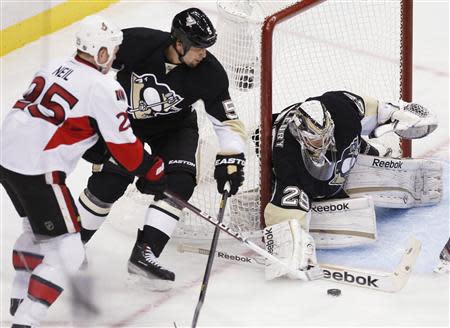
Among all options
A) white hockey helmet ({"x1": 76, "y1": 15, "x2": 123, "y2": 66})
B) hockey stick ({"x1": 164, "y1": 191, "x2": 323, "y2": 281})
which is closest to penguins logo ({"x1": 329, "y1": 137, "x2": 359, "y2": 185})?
hockey stick ({"x1": 164, "y1": 191, "x2": 323, "y2": 281})

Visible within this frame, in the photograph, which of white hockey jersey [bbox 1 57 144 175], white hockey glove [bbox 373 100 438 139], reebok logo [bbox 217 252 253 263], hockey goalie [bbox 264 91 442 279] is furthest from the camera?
white hockey glove [bbox 373 100 438 139]

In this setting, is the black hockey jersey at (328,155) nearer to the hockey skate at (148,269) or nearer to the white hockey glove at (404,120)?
the white hockey glove at (404,120)

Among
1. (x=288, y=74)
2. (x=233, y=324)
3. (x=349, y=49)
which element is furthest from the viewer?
(x=349, y=49)

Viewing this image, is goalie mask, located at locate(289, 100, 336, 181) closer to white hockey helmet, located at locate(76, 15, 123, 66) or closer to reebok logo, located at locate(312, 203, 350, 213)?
reebok logo, located at locate(312, 203, 350, 213)

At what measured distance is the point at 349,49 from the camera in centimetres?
570

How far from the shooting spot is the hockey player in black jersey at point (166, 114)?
473cm

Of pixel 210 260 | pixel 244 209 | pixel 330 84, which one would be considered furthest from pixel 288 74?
pixel 210 260

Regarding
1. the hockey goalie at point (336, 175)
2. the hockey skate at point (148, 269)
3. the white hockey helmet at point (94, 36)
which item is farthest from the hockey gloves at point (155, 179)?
the hockey goalie at point (336, 175)

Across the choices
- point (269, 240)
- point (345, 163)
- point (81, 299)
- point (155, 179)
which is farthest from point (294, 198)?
point (81, 299)

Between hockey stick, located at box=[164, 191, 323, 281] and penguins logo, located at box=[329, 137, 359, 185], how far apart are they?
1.21 ft

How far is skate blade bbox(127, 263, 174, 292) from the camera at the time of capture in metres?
4.72

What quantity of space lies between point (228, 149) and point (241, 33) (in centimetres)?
50

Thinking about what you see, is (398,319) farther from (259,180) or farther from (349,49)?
(349,49)

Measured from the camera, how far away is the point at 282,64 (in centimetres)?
533
